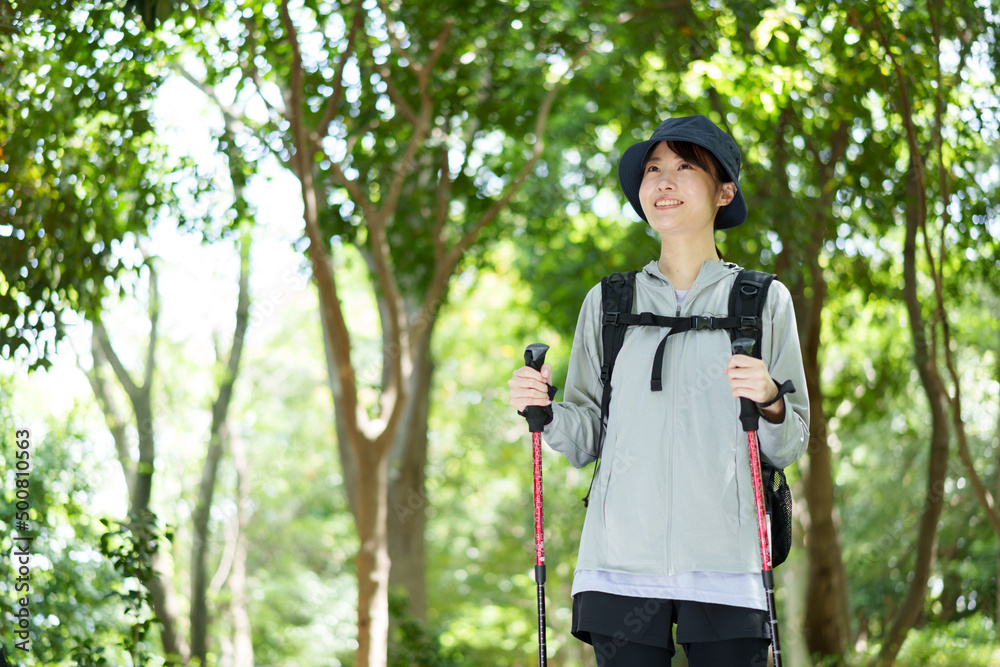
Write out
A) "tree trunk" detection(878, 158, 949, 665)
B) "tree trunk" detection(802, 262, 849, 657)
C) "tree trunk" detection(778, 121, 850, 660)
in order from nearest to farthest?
"tree trunk" detection(878, 158, 949, 665)
"tree trunk" detection(778, 121, 850, 660)
"tree trunk" detection(802, 262, 849, 657)

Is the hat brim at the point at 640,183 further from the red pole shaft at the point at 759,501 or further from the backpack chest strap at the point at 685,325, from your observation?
the red pole shaft at the point at 759,501

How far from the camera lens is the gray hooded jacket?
1.93 meters

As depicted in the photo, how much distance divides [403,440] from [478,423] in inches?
396

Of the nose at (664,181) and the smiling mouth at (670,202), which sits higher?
the nose at (664,181)

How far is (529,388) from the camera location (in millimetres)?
2068

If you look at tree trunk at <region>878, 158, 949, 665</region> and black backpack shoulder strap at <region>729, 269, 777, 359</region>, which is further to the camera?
tree trunk at <region>878, 158, 949, 665</region>

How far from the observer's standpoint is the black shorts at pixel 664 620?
187cm

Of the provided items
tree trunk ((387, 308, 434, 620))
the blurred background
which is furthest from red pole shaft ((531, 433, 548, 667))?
tree trunk ((387, 308, 434, 620))

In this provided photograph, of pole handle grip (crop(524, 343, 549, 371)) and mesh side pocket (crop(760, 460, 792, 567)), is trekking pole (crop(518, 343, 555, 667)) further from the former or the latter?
mesh side pocket (crop(760, 460, 792, 567))

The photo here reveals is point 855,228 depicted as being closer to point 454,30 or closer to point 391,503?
point 454,30

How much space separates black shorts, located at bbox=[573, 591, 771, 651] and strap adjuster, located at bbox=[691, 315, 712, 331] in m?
0.62

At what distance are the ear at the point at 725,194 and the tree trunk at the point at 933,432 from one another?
13.4ft

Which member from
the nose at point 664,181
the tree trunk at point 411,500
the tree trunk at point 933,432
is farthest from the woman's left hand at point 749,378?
the tree trunk at point 411,500

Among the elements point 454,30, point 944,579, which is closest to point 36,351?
point 454,30
